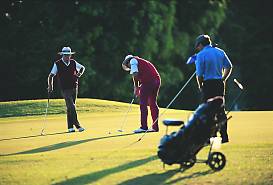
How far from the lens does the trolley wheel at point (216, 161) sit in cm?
955

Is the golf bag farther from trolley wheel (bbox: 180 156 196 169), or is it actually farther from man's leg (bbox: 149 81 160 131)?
man's leg (bbox: 149 81 160 131)

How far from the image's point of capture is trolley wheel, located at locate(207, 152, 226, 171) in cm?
955

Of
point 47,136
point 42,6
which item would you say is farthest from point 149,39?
point 47,136

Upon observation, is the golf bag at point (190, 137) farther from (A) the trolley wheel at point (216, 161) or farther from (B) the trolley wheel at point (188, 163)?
(A) the trolley wheel at point (216, 161)

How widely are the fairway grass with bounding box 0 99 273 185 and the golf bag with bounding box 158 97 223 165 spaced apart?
0.84ft

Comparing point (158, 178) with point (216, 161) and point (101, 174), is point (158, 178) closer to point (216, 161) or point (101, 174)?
point (101, 174)

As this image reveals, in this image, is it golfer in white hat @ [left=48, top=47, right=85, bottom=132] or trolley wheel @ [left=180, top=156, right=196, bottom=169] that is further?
golfer in white hat @ [left=48, top=47, right=85, bottom=132]

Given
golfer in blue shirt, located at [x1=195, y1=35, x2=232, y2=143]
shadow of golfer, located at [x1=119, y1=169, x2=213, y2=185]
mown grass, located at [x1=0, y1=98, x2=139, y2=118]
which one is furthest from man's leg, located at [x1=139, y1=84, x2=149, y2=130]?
mown grass, located at [x1=0, y1=98, x2=139, y2=118]

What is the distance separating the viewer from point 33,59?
126 feet

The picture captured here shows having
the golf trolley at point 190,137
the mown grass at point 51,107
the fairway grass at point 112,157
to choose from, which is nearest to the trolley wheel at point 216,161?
the fairway grass at point 112,157

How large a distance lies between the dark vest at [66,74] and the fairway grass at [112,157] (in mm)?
1019

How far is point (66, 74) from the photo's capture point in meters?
14.9

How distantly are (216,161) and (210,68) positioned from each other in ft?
8.04

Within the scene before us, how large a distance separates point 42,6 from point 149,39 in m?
7.12
